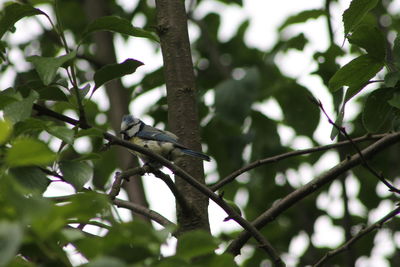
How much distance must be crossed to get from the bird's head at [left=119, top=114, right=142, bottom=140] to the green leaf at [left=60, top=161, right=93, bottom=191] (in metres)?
2.15

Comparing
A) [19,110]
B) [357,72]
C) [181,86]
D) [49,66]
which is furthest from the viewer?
[181,86]

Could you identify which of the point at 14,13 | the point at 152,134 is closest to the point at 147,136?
the point at 152,134

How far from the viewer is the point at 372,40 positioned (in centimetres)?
199

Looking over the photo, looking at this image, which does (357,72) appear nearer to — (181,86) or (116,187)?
(181,86)

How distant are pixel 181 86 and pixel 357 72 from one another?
0.76 m

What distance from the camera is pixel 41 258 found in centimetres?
120

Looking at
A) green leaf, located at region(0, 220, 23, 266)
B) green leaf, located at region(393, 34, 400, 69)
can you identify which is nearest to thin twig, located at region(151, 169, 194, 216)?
green leaf, located at region(393, 34, 400, 69)

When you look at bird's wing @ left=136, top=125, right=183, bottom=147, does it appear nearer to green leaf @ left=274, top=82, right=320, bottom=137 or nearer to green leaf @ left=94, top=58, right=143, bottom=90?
green leaf @ left=274, top=82, right=320, bottom=137

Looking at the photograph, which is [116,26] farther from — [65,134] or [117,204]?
[117,204]

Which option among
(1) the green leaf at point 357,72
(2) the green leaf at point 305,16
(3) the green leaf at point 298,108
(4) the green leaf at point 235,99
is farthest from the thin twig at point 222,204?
(2) the green leaf at point 305,16

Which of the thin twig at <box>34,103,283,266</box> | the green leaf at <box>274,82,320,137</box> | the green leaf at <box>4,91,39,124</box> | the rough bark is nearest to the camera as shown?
the green leaf at <box>4,91,39,124</box>

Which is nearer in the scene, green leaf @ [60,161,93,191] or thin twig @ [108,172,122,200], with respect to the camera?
green leaf @ [60,161,93,191]

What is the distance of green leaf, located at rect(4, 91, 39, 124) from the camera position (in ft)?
5.20

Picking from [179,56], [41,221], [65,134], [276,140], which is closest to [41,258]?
[41,221]
